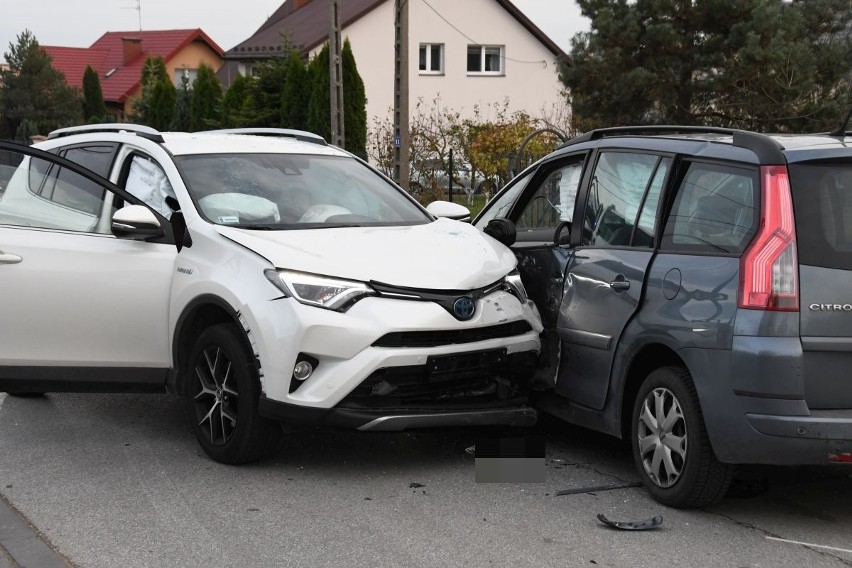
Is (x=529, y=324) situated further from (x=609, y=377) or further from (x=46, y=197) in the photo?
(x=46, y=197)

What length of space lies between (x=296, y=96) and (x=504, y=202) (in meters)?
23.4

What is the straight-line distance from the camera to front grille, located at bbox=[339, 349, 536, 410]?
5734mm

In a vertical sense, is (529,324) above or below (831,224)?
below

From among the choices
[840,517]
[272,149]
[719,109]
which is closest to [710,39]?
[719,109]

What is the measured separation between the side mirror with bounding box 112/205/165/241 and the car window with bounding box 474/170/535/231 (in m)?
2.26

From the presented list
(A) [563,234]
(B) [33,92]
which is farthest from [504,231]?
(B) [33,92]

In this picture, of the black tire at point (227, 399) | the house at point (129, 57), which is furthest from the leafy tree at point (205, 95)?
the black tire at point (227, 399)

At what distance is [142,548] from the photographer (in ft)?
16.1

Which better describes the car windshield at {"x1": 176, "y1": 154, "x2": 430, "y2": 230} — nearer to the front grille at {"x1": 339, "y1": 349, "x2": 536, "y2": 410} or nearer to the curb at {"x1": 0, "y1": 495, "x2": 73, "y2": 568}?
the front grille at {"x1": 339, "y1": 349, "x2": 536, "y2": 410}

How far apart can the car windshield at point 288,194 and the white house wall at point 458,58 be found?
38.3m

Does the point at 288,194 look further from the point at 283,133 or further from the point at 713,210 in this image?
the point at 713,210

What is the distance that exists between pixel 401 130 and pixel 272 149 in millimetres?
12659

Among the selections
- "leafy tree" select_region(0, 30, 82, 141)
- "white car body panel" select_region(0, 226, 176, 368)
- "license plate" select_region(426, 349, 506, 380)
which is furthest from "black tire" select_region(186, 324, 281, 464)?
"leafy tree" select_region(0, 30, 82, 141)

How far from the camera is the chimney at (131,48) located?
7738cm
